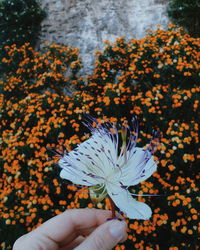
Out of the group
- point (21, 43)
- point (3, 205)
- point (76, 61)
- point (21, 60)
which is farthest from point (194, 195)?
point (21, 43)

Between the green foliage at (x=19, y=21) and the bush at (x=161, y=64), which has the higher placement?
the green foliage at (x=19, y=21)

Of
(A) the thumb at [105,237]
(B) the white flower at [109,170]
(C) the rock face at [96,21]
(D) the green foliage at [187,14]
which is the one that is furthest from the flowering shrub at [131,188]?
(D) the green foliage at [187,14]

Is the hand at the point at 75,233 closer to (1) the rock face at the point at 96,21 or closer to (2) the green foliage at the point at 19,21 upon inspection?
(1) the rock face at the point at 96,21

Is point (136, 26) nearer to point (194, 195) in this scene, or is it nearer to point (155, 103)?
point (155, 103)

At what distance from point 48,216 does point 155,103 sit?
2.05m

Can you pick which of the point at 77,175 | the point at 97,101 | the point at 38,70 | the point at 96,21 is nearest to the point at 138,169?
the point at 77,175

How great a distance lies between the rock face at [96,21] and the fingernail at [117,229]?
16.4 ft

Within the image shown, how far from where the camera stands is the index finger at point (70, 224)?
4.49ft

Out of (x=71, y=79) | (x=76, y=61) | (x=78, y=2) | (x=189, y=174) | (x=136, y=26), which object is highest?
(x=78, y=2)

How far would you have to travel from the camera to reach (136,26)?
6.12 m

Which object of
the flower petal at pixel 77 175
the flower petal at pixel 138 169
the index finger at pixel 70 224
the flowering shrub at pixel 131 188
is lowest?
the flowering shrub at pixel 131 188

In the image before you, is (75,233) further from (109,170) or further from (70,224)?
(109,170)

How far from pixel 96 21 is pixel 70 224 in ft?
18.9

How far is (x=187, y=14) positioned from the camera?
5.57 metres
